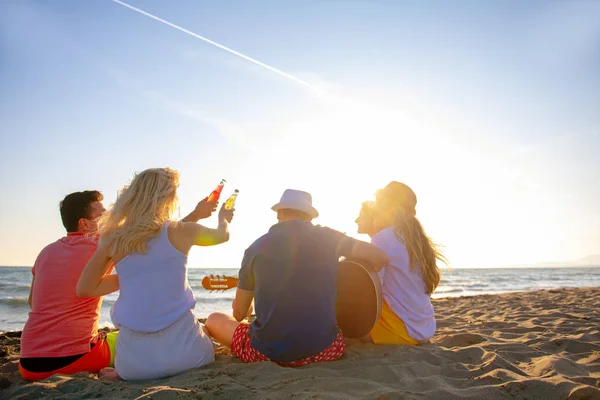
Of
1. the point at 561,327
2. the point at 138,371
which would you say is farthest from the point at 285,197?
the point at 561,327

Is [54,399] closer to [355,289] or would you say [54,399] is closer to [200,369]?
[200,369]

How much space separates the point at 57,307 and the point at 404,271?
3.20 meters

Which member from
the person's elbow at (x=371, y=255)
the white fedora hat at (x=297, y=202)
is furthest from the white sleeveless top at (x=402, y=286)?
the white fedora hat at (x=297, y=202)

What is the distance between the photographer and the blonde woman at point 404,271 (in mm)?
4215

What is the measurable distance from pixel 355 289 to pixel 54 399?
2.58 meters

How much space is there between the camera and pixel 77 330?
366 cm

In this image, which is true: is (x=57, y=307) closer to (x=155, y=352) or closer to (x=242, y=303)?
Answer: (x=155, y=352)

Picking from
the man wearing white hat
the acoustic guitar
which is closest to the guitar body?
the acoustic guitar

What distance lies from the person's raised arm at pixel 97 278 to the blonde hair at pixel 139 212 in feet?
0.41

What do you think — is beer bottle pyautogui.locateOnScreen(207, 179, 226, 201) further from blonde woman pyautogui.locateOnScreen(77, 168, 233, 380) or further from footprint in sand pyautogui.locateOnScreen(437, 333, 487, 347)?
footprint in sand pyautogui.locateOnScreen(437, 333, 487, 347)

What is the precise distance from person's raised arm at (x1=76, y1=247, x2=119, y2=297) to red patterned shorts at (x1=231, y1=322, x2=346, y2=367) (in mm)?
1192

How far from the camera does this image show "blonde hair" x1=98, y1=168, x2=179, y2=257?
3.27m

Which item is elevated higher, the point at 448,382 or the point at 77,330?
the point at 77,330

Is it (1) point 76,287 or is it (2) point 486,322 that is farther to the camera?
(2) point 486,322
